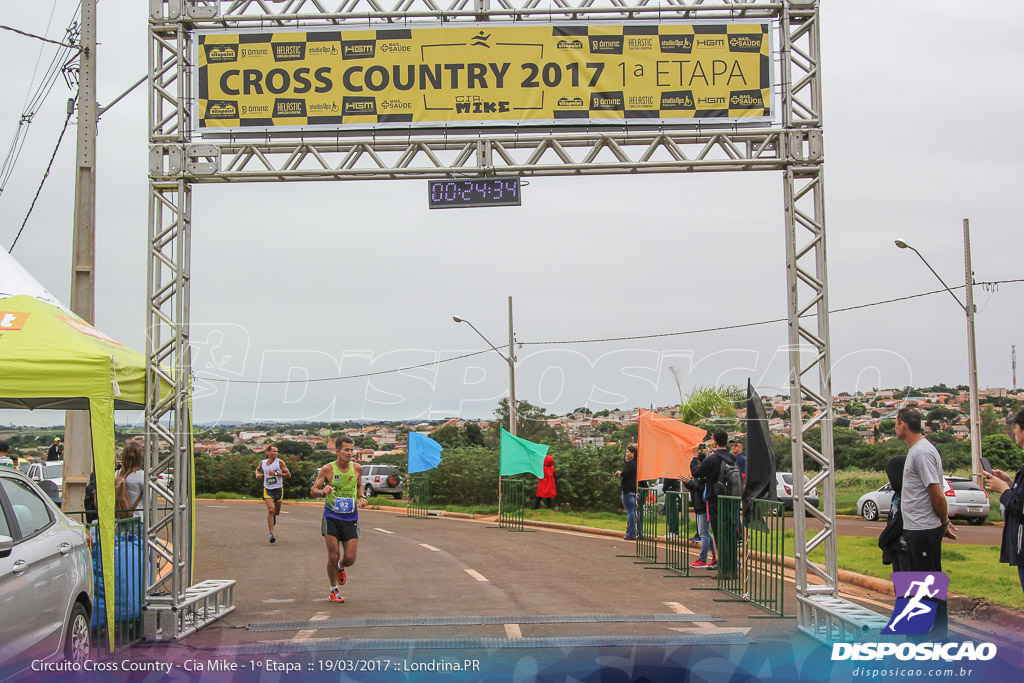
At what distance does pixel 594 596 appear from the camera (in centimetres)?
1221

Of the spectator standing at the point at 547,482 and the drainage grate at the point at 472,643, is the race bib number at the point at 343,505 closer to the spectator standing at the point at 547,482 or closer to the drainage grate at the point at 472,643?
the drainage grate at the point at 472,643

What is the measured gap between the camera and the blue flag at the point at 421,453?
1012 inches

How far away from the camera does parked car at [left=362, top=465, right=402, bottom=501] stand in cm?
4456

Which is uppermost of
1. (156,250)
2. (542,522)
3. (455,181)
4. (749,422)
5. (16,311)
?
(455,181)

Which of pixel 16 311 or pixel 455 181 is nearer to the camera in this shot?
pixel 16 311

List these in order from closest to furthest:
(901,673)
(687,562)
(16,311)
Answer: (901,673), (16,311), (687,562)

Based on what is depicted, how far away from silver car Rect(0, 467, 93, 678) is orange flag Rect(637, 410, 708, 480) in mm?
9666

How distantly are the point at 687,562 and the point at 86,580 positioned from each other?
908 cm

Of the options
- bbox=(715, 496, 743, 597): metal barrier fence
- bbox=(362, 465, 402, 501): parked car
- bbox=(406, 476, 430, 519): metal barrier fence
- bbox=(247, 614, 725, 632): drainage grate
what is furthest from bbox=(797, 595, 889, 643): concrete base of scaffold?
bbox=(362, 465, 402, 501): parked car

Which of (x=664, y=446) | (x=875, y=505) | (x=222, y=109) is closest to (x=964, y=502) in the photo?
(x=875, y=505)

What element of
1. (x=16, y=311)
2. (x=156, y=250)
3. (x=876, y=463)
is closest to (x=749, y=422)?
(x=156, y=250)

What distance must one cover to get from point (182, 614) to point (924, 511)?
7283 mm

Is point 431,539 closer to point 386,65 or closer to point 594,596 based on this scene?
point 594,596

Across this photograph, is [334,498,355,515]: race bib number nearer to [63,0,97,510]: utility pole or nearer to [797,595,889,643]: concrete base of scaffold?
[63,0,97,510]: utility pole
